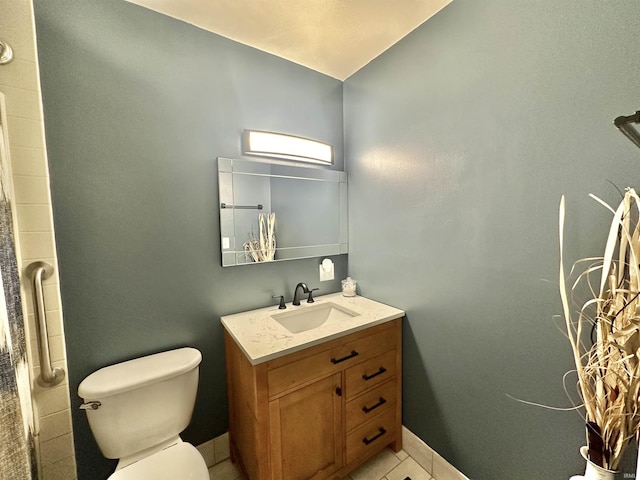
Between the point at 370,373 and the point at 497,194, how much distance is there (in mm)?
1131

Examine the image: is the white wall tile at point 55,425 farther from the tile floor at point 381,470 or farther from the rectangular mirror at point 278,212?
the rectangular mirror at point 278,212

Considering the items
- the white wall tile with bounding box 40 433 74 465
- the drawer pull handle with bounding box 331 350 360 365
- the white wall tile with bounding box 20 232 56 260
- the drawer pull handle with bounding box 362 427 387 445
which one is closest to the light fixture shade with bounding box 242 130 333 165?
the white wall tile with bounding box 20 232 56 260

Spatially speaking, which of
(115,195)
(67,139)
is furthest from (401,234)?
(67,139)

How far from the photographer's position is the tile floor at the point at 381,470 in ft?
4.61

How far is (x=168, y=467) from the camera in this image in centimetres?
106

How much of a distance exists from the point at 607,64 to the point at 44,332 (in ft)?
7.52

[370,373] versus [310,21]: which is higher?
[310,21]

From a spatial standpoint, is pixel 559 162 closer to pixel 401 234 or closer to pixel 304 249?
pixel 401 234

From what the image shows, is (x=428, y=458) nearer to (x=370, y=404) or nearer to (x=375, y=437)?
(x=375, y=437)

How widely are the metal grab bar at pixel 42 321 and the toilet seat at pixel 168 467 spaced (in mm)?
486

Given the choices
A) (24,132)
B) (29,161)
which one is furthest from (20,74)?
Answer: (29,161)

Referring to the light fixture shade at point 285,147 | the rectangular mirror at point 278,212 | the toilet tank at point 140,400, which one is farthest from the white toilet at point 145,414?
the light fixture shade at point 285,147

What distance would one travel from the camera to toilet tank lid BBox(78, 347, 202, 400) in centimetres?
104

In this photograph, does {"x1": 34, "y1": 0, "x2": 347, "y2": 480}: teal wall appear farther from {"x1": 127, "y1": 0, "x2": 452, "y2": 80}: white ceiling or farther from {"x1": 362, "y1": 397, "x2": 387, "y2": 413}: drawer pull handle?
{"x1": 362, "y1": 397, "x2": 387, "y2": 413}: drawer pull handle
